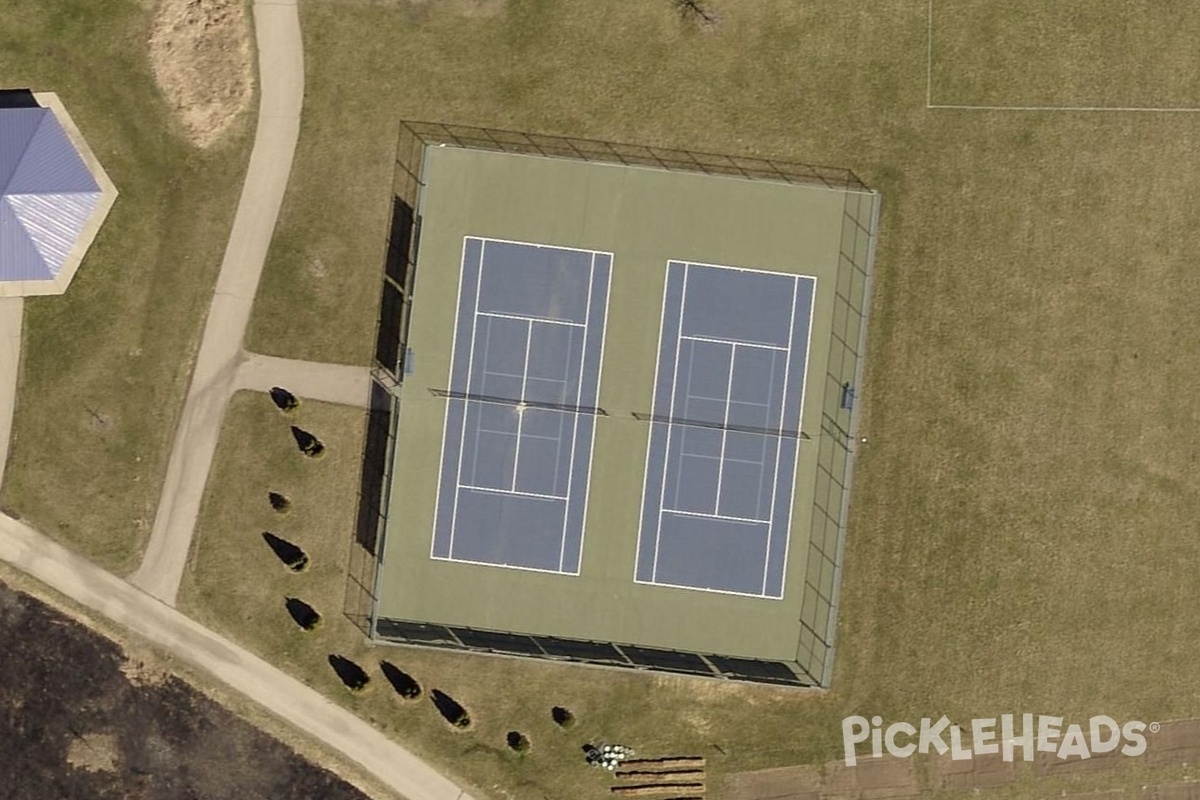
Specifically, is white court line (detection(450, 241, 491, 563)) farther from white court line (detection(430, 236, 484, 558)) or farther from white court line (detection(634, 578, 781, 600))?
white court line (detection(634, 578, 781, 600))

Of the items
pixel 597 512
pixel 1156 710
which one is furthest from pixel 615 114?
pixel 1156 710

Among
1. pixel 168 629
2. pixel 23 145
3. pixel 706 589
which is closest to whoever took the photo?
pixel 23 145

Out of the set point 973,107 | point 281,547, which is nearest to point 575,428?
point 281,547

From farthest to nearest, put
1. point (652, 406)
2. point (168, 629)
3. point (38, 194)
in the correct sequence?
1. point (168, 629)
2. point (652, 406)
3. point (38, 194)

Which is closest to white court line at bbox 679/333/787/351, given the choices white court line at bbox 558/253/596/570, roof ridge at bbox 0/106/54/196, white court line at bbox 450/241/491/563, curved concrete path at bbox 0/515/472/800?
white court line at bbox 558/253/596/570

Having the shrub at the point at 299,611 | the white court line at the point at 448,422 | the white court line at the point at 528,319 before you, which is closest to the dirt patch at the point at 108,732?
the shrub at the point at 299,611

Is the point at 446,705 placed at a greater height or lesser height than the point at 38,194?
lesser

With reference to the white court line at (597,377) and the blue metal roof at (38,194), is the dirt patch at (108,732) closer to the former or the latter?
the blue metal roof at (38,194)
